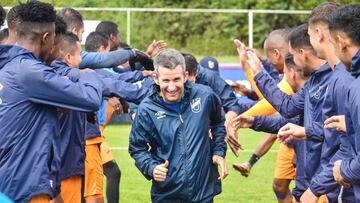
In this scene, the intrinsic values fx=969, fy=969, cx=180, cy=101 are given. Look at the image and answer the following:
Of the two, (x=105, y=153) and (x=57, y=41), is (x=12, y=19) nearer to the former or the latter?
(x=57, y=41)

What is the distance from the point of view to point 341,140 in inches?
289

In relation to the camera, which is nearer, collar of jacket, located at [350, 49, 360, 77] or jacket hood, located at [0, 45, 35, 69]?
collar of jacket, located at [350, 49, 360, 77]

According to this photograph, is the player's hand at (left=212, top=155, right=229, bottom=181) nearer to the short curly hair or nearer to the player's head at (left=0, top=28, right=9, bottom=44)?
the short curly hair

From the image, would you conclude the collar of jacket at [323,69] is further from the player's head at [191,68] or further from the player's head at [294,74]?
the player's head at [191,68]

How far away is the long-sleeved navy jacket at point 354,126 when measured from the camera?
6.44 m

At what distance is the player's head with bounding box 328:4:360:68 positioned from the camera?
265 inches

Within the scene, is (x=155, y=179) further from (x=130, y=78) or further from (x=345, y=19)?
(x=345, y=19)

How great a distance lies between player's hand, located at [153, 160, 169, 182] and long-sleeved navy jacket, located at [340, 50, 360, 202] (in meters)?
1.86

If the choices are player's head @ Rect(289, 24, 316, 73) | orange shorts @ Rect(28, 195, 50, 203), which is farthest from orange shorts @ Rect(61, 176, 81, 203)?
player's head @ Rect(289, 24, 316, 73)

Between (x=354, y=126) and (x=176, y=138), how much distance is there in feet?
7.00

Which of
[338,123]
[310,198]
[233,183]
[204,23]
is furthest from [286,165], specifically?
[204,23]

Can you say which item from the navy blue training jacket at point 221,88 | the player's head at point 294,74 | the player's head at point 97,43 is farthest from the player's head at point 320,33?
the player's head at point 97,43

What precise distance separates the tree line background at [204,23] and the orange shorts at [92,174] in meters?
16.6

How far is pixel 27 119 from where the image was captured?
23.1 ft
